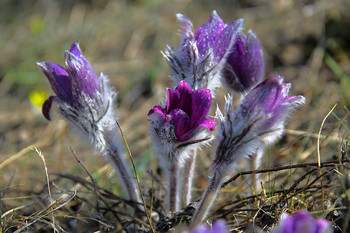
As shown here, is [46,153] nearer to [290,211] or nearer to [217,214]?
[217,214]

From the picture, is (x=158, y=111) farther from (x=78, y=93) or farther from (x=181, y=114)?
(x=78, y=93)

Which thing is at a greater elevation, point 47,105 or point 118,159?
point 47,105

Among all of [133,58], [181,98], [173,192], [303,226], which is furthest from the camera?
[133,58]

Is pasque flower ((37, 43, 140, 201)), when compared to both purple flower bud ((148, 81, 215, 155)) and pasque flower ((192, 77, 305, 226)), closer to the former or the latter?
purple flower bud ((148, 81, 215, 155))

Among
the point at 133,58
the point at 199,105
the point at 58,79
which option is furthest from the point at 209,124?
the point at 133,58

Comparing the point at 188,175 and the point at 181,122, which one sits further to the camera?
the point at 188,175

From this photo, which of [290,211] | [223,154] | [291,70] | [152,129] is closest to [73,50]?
[152,129]

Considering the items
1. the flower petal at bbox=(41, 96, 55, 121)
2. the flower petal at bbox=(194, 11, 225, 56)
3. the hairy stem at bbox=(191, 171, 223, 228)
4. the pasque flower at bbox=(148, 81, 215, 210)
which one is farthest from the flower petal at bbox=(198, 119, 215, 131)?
the flower petal at bbox=(41, 96, 55, 121)

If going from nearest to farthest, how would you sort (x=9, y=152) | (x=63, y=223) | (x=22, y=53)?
(x=63, y=223) → (x=9, y=152) → (x=22, y=53)
